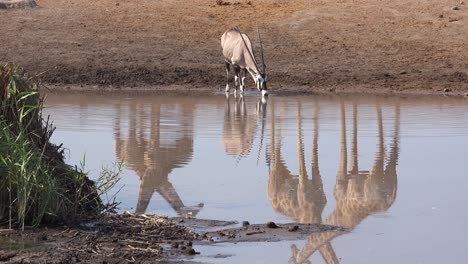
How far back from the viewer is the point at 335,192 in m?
10.5

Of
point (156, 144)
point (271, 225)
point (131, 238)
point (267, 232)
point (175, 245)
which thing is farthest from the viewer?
point (156, 144)

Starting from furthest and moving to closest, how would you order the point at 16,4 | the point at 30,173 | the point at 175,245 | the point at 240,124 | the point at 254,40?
1. the point at 16,4
2. the point at 254,40
3. the point at 240,124
4. the point at 30,173
5. the point at 175,245

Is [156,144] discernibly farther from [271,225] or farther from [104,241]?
[104,241]

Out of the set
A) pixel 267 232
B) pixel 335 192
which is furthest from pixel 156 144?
pixel 267 232

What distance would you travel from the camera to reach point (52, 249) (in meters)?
7.69

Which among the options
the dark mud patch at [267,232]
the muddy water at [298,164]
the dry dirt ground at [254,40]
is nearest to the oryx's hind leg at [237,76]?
the dry dirt ground at [254,40]

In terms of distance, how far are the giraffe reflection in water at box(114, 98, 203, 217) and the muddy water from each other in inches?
0.8

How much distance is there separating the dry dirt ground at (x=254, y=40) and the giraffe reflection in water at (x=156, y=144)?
303cm

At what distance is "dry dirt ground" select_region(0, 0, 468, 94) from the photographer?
2002 centimetres

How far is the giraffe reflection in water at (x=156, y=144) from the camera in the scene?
33.1ft

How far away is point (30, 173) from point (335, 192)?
3.22 m

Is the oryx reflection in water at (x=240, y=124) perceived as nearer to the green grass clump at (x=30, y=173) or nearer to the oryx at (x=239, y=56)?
the oryx at (x=239, y=56)

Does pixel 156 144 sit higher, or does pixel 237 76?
pixel 237 76

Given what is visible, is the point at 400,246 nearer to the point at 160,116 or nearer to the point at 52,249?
the point at 52,249
